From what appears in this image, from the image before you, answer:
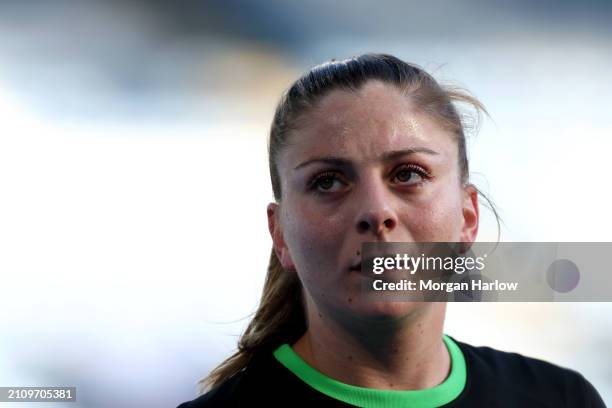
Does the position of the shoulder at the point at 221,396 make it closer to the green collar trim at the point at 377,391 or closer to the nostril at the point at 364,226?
the green collar trim at the point at 377,391

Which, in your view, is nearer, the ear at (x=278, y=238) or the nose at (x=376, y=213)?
the nose at (x=376, y=213)

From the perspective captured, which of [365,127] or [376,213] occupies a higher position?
[365,127]

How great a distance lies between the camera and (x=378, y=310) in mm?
874

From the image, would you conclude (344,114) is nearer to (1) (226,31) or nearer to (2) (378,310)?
(2) (378,310)

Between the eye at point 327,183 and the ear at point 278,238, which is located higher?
the eye at point 327,183

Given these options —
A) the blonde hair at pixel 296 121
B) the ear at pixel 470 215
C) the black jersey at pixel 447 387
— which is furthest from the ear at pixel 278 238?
the ear at pixel 470 215

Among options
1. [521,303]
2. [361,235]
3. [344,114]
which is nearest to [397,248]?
[361,235]

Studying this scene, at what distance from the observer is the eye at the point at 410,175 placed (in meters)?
0.92

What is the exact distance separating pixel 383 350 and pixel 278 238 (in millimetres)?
233

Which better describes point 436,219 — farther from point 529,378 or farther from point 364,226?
point 529,378

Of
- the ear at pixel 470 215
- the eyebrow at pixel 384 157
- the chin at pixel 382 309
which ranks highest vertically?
the eyebrow at pixel 384 157

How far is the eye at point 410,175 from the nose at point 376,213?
0.11ft

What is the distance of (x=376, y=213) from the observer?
88 centimetres

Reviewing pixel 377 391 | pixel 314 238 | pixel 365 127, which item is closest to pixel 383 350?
pixel 377 391
